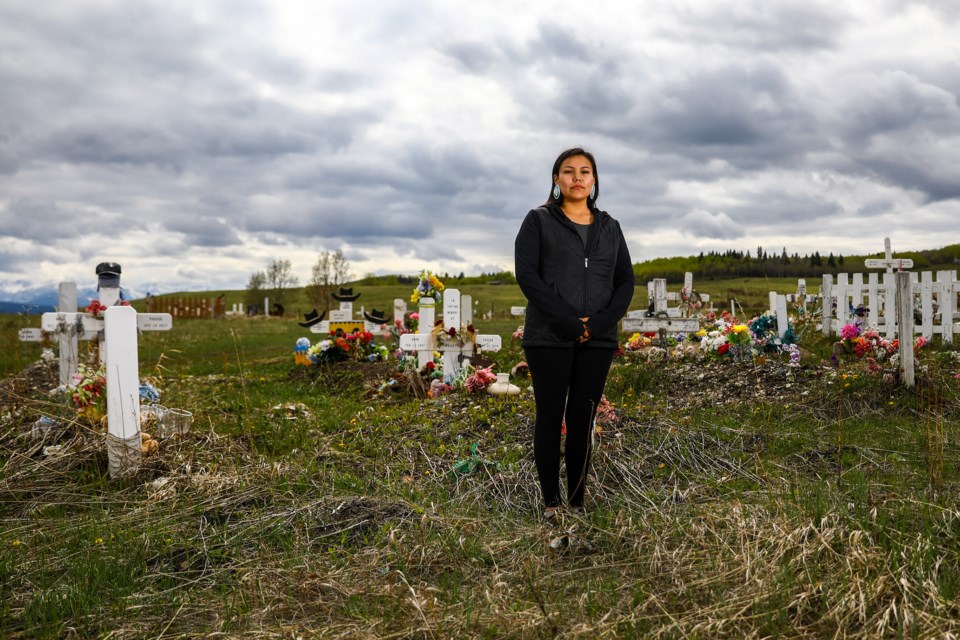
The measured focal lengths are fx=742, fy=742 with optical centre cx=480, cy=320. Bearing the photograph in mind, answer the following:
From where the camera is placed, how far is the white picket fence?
41.4ft

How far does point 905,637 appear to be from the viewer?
2586 millimetres

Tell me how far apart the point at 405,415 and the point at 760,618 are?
4675mm

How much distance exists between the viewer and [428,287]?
10758 mm

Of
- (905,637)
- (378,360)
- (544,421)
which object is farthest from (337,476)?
(378,360)

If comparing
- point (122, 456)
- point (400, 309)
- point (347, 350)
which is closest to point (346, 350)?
point (347, 350)

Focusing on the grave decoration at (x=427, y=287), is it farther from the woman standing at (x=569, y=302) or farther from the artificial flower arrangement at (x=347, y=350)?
the woman standing at (x=569, y=302)

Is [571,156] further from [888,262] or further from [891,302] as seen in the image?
[891,302]

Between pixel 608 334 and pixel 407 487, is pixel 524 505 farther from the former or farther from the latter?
pixel 608 334

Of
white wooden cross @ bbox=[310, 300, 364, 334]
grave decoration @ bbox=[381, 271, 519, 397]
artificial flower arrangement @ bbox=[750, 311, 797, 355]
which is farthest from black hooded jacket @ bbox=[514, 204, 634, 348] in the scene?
white wooden cross @ bbox=[310, 300, 364, 334]

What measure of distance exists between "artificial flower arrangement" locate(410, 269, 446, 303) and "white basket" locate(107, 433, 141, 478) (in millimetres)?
5723

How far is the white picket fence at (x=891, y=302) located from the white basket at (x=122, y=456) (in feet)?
37.2

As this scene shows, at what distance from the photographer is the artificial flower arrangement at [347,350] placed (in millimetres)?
12375

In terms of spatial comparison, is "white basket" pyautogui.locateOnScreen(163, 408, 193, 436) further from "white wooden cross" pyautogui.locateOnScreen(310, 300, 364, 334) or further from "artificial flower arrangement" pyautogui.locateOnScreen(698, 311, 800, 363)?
"artificial flower arrangement" pyautogui.locateOnScreen(698, 311, 800, 363)

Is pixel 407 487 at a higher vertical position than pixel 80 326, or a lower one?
lower
